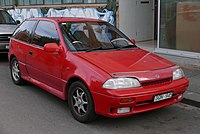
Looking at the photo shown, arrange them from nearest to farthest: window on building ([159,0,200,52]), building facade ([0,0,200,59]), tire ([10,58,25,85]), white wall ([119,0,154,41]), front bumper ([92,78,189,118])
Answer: front bumper ([92,78,189,118]), tire ([10,58,25,85]), window on building ([159,0,200,52]), building facade ([0,0,200,59]), white wall ([119,0,154,41])

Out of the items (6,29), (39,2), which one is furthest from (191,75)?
(39,2)

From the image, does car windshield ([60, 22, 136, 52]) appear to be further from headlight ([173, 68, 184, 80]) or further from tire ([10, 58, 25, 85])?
tire ([10, 58, 25, 85])

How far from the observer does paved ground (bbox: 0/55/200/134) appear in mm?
4180

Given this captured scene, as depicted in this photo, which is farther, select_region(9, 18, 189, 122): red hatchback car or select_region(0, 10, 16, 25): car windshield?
select_region(0, 10, 16, 25): car windshield

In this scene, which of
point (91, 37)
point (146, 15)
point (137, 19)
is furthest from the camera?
point (146, 15)

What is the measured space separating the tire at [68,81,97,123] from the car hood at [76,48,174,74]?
1.41ft

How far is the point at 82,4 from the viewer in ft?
40.3

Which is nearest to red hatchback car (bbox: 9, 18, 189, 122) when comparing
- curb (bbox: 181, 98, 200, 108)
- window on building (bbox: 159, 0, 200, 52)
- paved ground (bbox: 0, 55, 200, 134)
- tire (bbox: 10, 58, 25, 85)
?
paved ground (bbox: 0, 55, 200, 134)

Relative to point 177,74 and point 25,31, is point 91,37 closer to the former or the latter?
point 177,74

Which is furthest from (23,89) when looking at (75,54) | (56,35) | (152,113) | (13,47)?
(152,113)

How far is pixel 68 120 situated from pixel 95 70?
0.99 m

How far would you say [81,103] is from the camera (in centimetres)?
441

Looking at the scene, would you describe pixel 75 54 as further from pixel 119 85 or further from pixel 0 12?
pixel 0 12

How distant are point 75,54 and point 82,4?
8038 mm
